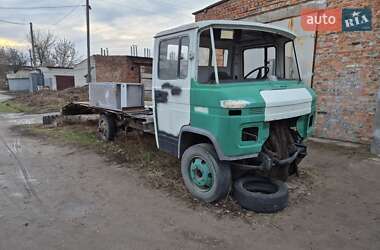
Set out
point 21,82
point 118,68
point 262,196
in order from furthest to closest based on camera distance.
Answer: point 21,82 → point 118,68 → point 262,196

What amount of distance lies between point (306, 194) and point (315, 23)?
5186 mm

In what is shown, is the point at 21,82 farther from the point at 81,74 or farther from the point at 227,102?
the point at 227,102

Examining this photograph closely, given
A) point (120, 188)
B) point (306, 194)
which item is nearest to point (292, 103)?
point (306, 194)

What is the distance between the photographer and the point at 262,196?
12.4ft

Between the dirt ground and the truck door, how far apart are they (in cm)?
86

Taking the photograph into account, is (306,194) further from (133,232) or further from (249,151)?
(133,232)

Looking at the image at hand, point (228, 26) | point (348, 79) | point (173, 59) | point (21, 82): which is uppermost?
point (21, 82)

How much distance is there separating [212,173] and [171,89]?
138 centimetres

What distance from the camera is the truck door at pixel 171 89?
4.10m

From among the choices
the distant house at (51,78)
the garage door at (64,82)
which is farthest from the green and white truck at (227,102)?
the garage door at (64,82)

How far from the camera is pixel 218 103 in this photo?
11.5ft

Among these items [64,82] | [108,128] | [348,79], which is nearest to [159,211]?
[108,128]

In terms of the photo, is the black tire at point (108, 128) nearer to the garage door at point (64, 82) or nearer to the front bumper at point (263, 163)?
the front bumper at point (263, 163)

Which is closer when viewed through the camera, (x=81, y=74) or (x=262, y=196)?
(x=262, y=196)
